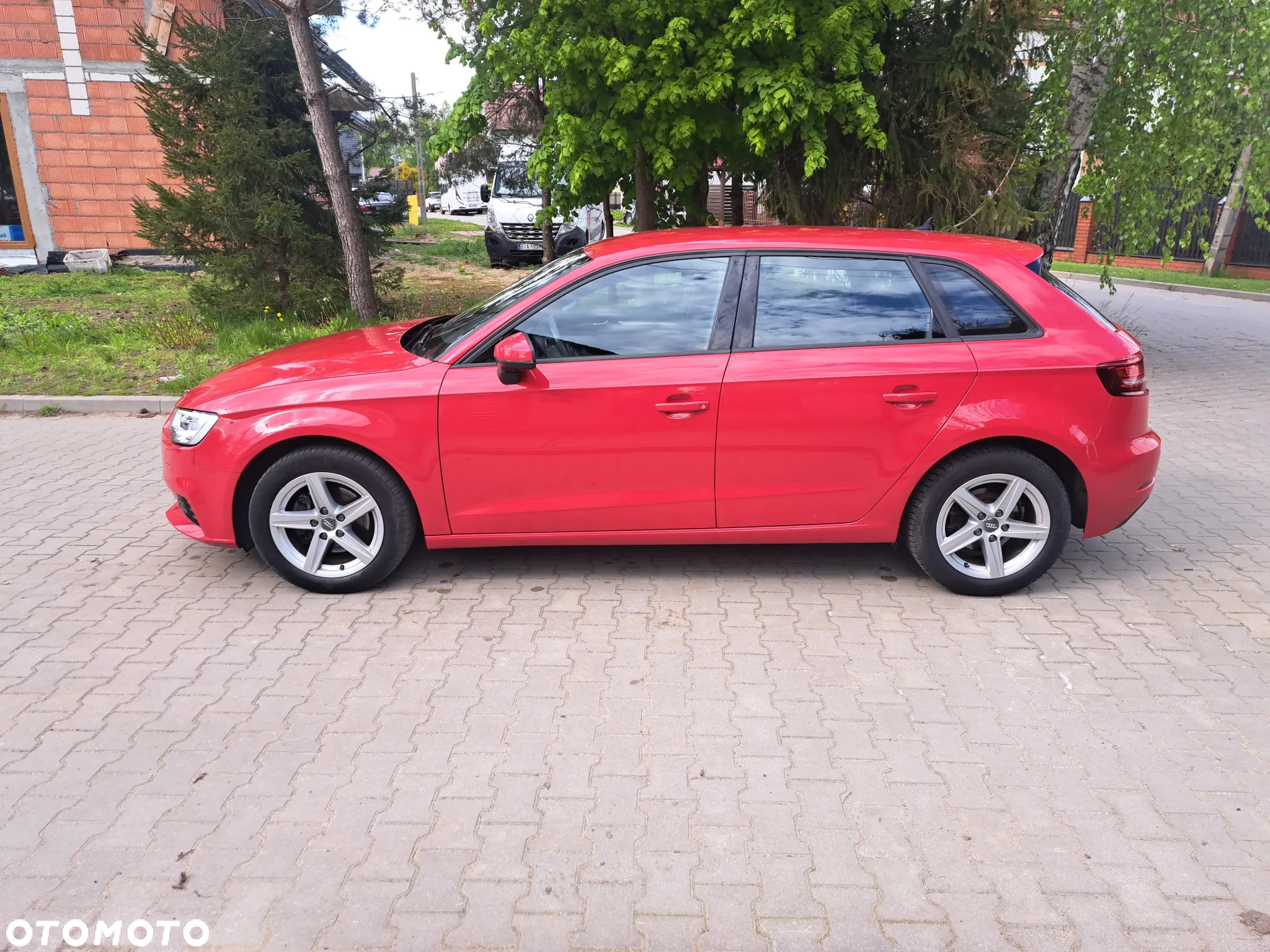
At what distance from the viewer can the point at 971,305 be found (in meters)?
4.46

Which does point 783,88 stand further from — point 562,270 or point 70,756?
point 70,756

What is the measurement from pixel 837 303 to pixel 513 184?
14260mm

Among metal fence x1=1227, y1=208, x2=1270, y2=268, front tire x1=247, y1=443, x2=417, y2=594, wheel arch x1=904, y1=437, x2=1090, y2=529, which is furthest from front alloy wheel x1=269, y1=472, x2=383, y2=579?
metal fence x1=1227, y1=208, x2=1270, y2=268

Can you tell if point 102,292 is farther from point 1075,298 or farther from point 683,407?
point 1075,298

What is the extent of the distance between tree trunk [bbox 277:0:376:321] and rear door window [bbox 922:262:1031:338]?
7.63 m

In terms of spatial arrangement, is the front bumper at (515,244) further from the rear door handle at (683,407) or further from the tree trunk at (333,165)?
the rear door handle at (683,407)

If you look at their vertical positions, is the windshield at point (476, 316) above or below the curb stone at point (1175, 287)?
above

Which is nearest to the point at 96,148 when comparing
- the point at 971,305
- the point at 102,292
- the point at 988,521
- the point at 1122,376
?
the point at 102,292

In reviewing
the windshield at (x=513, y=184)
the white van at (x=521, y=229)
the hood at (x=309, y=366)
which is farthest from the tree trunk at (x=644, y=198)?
the white van at (x=521, y=229)

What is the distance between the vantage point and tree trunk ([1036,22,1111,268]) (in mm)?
9326

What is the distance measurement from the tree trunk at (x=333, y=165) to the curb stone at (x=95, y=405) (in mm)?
2887

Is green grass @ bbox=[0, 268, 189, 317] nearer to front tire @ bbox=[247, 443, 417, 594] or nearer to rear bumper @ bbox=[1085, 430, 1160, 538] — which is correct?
front tire @ bbox=[247, 443, 417, 594]

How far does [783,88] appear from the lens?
27.3ft

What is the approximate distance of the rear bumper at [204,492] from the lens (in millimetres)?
4461
